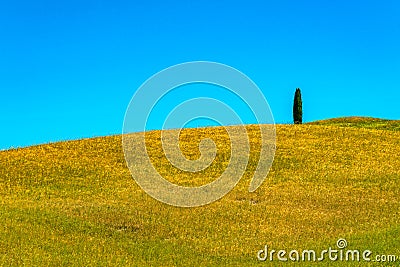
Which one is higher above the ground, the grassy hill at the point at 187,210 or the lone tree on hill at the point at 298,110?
the lone tree on hill at the point at 298,110

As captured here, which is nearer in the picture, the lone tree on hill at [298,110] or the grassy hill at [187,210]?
the grassy hill at [187,210]

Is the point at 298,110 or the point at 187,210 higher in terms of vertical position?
the point at 298,110

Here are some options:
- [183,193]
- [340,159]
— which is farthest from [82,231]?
[340,159]

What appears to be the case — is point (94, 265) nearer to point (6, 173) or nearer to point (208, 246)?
point (208, 246)

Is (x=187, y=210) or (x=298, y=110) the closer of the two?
(x=187, y=210)

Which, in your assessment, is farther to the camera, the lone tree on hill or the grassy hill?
the lone tree on hill

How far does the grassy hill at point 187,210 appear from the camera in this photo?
23.5 metres

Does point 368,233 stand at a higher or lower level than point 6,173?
lower

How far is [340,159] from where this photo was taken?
144 feet

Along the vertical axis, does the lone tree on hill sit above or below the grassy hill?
above

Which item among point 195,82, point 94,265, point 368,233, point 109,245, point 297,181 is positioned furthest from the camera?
point 297,181

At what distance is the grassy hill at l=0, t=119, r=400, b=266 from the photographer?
23.5 meters

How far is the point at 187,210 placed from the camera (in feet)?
99.8

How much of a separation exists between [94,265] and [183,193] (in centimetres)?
1299
